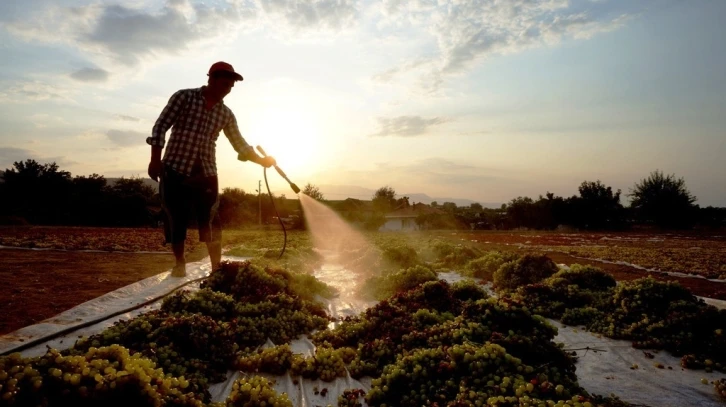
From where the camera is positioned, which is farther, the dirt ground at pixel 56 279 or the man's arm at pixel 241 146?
the man's arm at pixel 241 146

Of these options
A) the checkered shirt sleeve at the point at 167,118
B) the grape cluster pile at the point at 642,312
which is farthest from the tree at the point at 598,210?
the checkered shirt sleeve at the point at 167,118

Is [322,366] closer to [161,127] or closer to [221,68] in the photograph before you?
[161,127]

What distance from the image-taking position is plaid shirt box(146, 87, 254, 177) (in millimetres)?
6031

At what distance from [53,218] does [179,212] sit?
99.4 ft

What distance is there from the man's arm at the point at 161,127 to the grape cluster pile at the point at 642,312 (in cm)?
596

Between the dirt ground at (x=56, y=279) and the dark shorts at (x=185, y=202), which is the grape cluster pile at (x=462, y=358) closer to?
the dark shorts at (x=185, y=202)

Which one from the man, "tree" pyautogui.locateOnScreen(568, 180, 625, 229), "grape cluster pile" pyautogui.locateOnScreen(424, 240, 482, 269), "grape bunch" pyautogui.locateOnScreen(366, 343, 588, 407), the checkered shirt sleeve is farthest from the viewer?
"tree" pyautogui.locateOnScreen(568, 180, 625, 229)

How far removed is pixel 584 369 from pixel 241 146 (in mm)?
5882

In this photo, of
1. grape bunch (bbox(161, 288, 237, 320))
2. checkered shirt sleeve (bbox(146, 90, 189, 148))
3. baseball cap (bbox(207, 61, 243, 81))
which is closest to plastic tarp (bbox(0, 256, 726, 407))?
grape bunch (bbox(161, 288, 237, 320))

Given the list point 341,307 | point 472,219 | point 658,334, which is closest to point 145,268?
point 341,307

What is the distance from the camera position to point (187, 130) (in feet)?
20.2

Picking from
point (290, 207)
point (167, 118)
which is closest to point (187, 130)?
point (167, 118)

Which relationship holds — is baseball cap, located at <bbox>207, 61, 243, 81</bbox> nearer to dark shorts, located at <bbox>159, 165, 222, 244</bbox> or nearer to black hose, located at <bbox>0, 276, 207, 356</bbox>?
dark shorts, located at <bbox>159, 165, 222, 244</bbox>

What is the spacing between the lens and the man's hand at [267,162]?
6.84 meters
